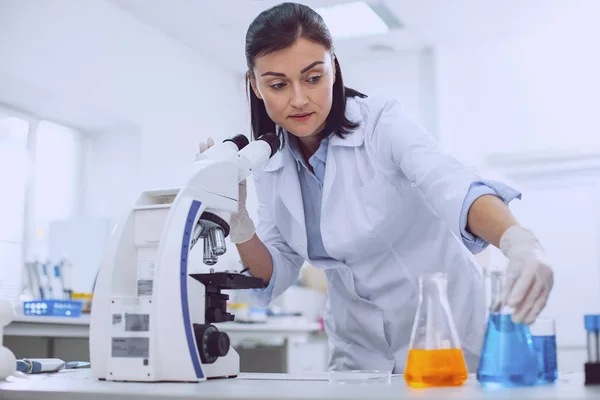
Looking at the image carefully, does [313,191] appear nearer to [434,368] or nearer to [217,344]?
[217,344]

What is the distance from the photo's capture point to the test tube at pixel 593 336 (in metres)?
0.86

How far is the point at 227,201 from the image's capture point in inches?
44.9

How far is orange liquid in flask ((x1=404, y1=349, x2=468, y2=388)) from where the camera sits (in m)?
0.86

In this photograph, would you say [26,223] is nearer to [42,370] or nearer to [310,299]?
[310,299]

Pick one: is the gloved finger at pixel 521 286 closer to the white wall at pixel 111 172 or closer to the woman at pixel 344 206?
the woman at pixel 344 206

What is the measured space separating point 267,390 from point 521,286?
13.9 inches

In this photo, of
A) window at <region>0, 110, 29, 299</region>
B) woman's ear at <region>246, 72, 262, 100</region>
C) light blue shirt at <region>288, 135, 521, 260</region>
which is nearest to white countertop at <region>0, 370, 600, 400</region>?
light blue shirt at <region>288, 135, 521, 260</region>

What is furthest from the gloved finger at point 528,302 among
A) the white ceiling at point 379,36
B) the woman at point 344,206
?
the white ceiling at point 379,36

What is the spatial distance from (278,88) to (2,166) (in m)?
2.55

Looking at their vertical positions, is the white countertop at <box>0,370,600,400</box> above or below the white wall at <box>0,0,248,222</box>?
below

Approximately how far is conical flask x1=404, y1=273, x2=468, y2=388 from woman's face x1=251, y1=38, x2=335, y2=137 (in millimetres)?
577

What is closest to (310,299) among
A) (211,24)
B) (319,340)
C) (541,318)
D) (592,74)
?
(319,340)

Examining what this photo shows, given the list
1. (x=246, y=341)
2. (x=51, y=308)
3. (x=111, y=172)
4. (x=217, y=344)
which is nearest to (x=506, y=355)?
(x=217, y=344)

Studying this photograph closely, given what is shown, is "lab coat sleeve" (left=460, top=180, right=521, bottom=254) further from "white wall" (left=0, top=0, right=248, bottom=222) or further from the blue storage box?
"white wall" (left=0, top=0, right=248, bottom=222)
